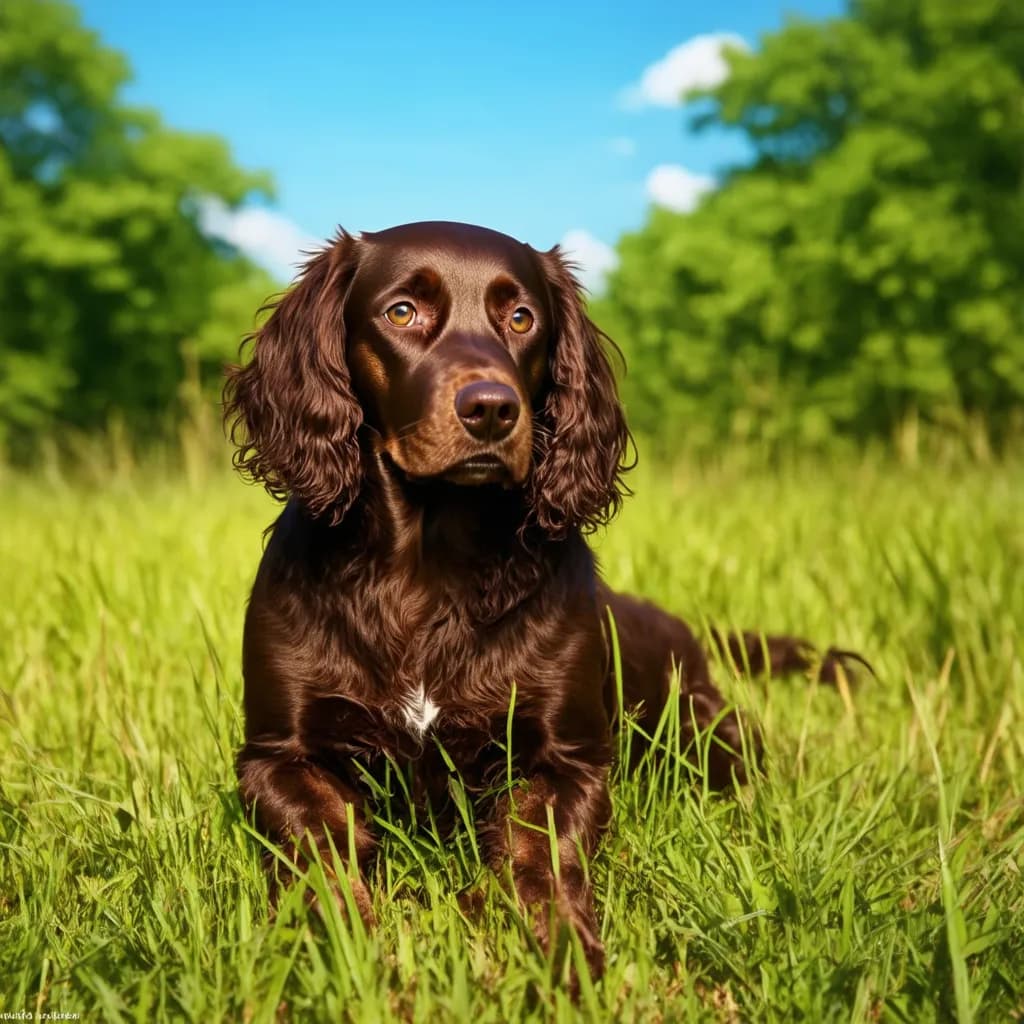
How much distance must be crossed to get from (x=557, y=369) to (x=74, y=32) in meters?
25.0

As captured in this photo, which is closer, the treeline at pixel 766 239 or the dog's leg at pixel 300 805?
the dog's leg at pixel 300 805

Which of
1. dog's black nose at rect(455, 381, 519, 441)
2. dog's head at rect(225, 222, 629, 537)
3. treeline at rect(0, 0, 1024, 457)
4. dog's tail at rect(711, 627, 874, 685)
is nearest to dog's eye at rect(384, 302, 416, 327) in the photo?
dog's head at rect(225, 222, 629, 537)

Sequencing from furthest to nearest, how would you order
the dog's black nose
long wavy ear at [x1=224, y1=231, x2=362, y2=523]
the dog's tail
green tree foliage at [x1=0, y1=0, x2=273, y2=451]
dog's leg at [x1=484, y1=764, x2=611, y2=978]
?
green tree foliage at [x1=0, y1=0, x2=273, y2=451] → the dog's tail → long wavy ear at [x1=224, y1=231, x2=362, y2=523] → the dog's black nose → dog's leg at [x1=484, y1=764, x2=611, y2=978]

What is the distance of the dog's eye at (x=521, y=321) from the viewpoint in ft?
8.15

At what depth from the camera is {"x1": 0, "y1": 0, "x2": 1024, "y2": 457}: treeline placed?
18.6m

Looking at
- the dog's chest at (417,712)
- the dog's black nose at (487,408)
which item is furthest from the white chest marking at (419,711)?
the dog's black nose at (487,408)

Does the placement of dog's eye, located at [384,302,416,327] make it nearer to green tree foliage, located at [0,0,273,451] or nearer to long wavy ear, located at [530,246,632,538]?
long wavy ear, located at [530,246,632,538]

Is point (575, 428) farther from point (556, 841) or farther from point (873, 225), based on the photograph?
point (873, 225)

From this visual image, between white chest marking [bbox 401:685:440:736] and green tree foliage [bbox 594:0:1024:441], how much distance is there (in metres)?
13.2

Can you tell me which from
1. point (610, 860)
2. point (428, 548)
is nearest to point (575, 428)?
point (428, 548)

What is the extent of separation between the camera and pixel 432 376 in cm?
220

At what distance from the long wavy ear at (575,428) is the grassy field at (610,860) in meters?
0.58

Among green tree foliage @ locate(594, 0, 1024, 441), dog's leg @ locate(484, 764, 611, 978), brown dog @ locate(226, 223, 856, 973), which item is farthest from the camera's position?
green tree foliage @ locate(594, 0, 1024, 441)

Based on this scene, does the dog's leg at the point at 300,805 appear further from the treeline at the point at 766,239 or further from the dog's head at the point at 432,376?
the treeline at the point at 766,239
